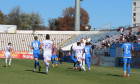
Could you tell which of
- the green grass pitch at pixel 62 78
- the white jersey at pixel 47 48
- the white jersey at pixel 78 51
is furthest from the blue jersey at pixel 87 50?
the white jersey at pixel 47 48

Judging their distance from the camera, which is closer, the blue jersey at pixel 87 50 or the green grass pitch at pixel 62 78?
the green grass pitch at pixel 62 78

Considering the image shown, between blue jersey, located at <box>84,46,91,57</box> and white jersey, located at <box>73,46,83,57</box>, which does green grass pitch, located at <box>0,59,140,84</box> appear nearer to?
white jersey, located at <box>73,46,83,57</box>

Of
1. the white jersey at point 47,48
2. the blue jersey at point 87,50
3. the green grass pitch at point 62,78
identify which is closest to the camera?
the green grass pitch at point 62,78

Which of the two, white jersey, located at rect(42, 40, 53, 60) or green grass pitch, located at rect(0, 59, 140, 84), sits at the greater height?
white jersey, located at rect(42, 40, 53, 60)

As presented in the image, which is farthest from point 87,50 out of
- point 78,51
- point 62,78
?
point 62,78

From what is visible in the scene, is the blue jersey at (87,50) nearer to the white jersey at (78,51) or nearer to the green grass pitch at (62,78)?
the white jersey at (78,51)

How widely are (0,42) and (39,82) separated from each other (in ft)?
175

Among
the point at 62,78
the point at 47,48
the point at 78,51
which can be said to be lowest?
the point at 62,78

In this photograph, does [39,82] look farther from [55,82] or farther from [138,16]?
[138,16]

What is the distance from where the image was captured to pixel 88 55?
2025cm

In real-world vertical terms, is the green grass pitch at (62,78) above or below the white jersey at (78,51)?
below

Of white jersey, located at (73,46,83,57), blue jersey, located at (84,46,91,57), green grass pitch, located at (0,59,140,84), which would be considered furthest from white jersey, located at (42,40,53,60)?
blue jersey, located at (84,46,91,57)

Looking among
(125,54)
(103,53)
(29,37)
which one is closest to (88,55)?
(125,54)

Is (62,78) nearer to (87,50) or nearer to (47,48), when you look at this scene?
(47,48)
